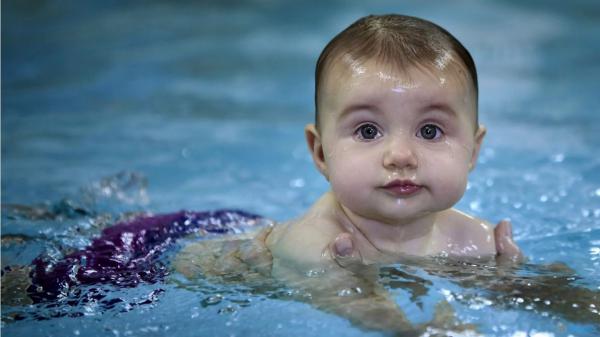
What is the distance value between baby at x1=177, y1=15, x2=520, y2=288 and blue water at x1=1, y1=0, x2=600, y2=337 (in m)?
0.25

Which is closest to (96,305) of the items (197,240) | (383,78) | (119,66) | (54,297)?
(54,297)

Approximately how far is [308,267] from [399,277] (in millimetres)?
271

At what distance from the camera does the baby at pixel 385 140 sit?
2.44 metres

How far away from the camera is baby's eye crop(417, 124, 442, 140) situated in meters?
2.48

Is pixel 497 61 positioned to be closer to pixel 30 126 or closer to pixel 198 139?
pixel 198 139

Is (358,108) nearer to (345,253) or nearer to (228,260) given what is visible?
(345,253)

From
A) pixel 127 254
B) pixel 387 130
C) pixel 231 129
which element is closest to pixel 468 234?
pixel 387 130

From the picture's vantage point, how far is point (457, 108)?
2.51 metres

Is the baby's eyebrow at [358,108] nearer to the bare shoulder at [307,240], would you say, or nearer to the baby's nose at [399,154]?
the baby's nose at [399,154]

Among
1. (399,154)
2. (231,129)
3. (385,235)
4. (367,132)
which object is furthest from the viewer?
(231,129)

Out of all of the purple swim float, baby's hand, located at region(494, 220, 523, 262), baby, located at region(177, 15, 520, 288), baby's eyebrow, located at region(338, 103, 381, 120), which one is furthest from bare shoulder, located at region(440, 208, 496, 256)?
Answer: the purple swim float

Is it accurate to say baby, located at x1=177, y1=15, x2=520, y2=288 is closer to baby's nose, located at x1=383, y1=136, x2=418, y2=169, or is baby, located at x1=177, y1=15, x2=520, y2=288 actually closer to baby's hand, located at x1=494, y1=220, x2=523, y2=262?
baby's nose, located at x1=383, y1=136, x2=418, y2=169

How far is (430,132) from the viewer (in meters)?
2.49

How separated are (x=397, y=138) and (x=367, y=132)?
10 cm
